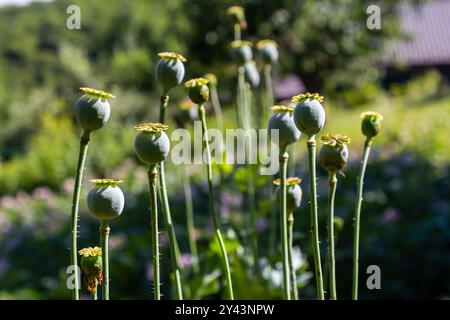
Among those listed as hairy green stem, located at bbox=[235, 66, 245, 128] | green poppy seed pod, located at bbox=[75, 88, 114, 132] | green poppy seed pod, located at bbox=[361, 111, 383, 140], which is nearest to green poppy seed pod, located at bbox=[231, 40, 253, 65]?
hairy green stem, located at bbox=[235, 66, 245, 128]

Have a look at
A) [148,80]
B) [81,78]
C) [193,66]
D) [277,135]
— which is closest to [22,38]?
[81,78]

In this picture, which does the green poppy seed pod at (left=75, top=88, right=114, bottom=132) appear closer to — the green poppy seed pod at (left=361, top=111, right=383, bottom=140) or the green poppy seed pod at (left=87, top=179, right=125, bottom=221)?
the green poppy seed pod at (left=87, top=179, right=125, bottom=221)

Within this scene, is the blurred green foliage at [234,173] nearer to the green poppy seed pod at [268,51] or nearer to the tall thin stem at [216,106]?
the tall thin stem at [216,106]

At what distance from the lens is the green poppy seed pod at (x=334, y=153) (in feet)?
2.51

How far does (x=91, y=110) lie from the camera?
694 millimetres

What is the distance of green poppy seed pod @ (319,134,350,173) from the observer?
2.51ft

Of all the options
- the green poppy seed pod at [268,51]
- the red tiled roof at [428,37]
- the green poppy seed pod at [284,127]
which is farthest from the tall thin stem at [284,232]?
the red tiled roof at [428,37]

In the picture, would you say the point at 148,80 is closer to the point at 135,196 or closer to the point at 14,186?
the point at 14,186

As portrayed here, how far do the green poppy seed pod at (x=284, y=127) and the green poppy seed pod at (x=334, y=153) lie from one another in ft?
0.17

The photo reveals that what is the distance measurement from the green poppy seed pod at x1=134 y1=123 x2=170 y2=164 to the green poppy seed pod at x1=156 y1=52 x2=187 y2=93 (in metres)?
0.17

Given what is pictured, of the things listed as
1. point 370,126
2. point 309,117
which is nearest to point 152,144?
point 309,117

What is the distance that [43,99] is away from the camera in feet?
45.6

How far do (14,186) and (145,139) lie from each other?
6.84m

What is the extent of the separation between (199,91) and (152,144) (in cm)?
23
